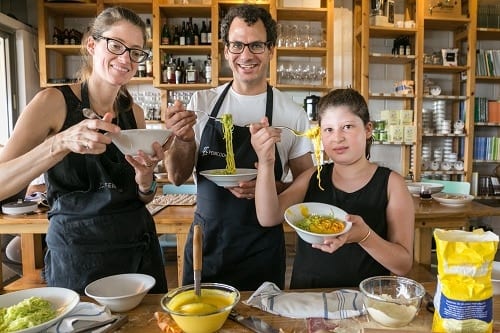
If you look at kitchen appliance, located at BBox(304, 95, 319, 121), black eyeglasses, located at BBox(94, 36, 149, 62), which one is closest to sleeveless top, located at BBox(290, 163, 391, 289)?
black eyeglasses, located at BBox(94, 36, 149, 62)

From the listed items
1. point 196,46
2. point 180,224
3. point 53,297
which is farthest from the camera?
point 196,46

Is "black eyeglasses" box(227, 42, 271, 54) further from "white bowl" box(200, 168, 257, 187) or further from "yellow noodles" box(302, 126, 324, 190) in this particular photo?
"white bowl" box(200, 168, 257, 187)

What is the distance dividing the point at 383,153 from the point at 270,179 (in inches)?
162

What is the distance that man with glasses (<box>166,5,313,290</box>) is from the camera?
1.60m

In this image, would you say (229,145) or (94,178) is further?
(229,145)

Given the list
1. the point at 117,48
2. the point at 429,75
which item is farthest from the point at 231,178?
the point at 429,75

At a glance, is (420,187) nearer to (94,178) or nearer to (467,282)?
(467,282)

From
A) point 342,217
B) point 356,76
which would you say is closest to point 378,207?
point 342,217

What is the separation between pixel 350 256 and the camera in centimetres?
137

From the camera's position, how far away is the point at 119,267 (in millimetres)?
1428

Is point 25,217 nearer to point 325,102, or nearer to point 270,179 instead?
point 270,179

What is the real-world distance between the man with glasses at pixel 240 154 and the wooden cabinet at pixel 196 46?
9.47ft

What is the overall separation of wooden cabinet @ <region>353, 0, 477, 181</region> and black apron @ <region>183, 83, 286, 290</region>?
3.44 metres

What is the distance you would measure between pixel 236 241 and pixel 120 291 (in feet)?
1.93
